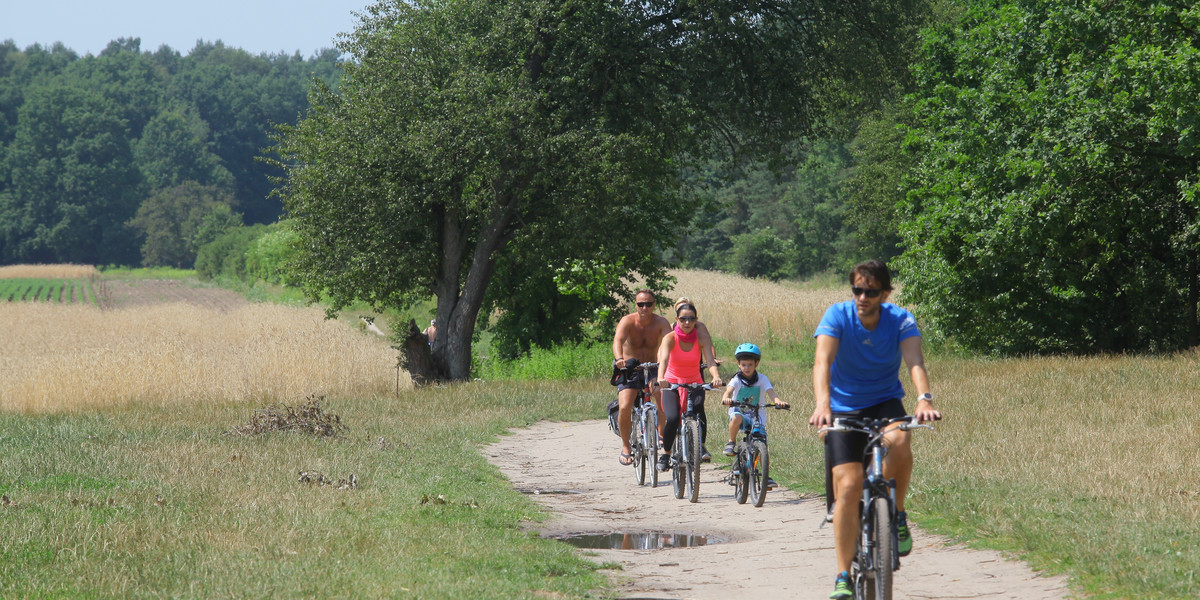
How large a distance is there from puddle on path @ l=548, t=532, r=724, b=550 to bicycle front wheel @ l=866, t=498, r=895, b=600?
3137mm

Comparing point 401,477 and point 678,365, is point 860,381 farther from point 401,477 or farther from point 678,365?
point 401,477

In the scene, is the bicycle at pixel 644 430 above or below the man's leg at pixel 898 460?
below

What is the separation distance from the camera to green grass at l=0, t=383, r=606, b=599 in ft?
21.5

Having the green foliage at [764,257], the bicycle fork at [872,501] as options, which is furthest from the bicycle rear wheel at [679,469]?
the green foliage at [764,257]

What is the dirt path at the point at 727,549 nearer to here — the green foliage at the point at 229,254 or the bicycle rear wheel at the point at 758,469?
the bicycle rear wheel at the point at 758,469

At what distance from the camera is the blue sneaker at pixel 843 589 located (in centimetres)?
552

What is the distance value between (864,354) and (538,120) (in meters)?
18.0

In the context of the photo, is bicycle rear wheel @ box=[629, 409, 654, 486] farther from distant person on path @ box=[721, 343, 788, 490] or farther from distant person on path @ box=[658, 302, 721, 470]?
distant person on path @ box=[721, 343, 788, 490]

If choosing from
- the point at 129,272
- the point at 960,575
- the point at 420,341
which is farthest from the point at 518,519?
the point at 129,272

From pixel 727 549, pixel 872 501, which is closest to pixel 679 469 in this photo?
pixel 727 549

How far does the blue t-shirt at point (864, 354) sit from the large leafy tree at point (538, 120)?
16776mm

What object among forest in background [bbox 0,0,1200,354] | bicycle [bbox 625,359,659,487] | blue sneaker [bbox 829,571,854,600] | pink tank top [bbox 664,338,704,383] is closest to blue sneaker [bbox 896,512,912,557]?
blue sneaker [bbox 829,571,854,600]

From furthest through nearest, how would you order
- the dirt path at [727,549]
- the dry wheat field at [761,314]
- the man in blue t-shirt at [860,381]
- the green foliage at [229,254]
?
1. the green foliage at [229,254]
2. the dry wheat field at [761,314]
3. the dirt path at [727,549]
4. the man in blue t-shirt at [860,381]

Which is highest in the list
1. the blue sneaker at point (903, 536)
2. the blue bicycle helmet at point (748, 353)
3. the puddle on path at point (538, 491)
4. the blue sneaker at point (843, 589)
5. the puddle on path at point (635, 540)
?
the blue bicycle helmet at point (748, 353)
